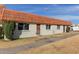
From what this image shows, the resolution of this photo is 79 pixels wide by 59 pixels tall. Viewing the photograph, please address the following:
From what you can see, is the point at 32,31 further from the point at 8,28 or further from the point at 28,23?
the point at 8,28

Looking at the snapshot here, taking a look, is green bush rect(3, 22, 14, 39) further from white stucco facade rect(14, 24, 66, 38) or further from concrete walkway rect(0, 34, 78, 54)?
concrete walkway rect(0, 34, 78, 54)

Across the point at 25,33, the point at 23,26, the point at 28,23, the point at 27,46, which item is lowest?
the point at 27,46

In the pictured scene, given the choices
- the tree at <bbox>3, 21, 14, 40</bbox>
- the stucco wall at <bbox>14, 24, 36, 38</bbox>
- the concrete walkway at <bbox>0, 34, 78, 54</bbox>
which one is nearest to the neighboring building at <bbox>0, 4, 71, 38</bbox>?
the stucco wall at <bbox>14, 24, 36, 38</bbox>

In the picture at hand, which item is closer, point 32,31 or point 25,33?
point 25,33

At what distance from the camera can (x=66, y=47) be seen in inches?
615

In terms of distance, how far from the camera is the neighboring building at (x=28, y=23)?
1875 cm

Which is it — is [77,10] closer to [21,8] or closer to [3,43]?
[21,8]

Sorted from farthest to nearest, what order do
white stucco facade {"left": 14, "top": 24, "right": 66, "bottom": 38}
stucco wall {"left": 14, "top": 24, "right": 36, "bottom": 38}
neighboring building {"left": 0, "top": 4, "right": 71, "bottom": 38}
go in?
white stucco facade {"left": 14, "top": 24, "right": 66, "bottom": 38}, stucco wall {"left": 14, "top": 24, "right": 36, "bottom": 38}, neighboring building {"left": 0, "top": 4, "right": 71, "bottom": 38}

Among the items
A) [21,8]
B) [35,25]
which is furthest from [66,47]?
[35,25]

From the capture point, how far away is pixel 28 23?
22906 mm

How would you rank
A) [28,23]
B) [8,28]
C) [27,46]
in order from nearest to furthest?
[27,46]
[8,28]
[28,23]

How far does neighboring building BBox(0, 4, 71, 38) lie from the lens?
18750 mm

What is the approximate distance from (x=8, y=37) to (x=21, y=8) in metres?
3.86

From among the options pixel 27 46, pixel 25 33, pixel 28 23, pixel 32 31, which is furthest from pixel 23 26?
pixel 27 46
